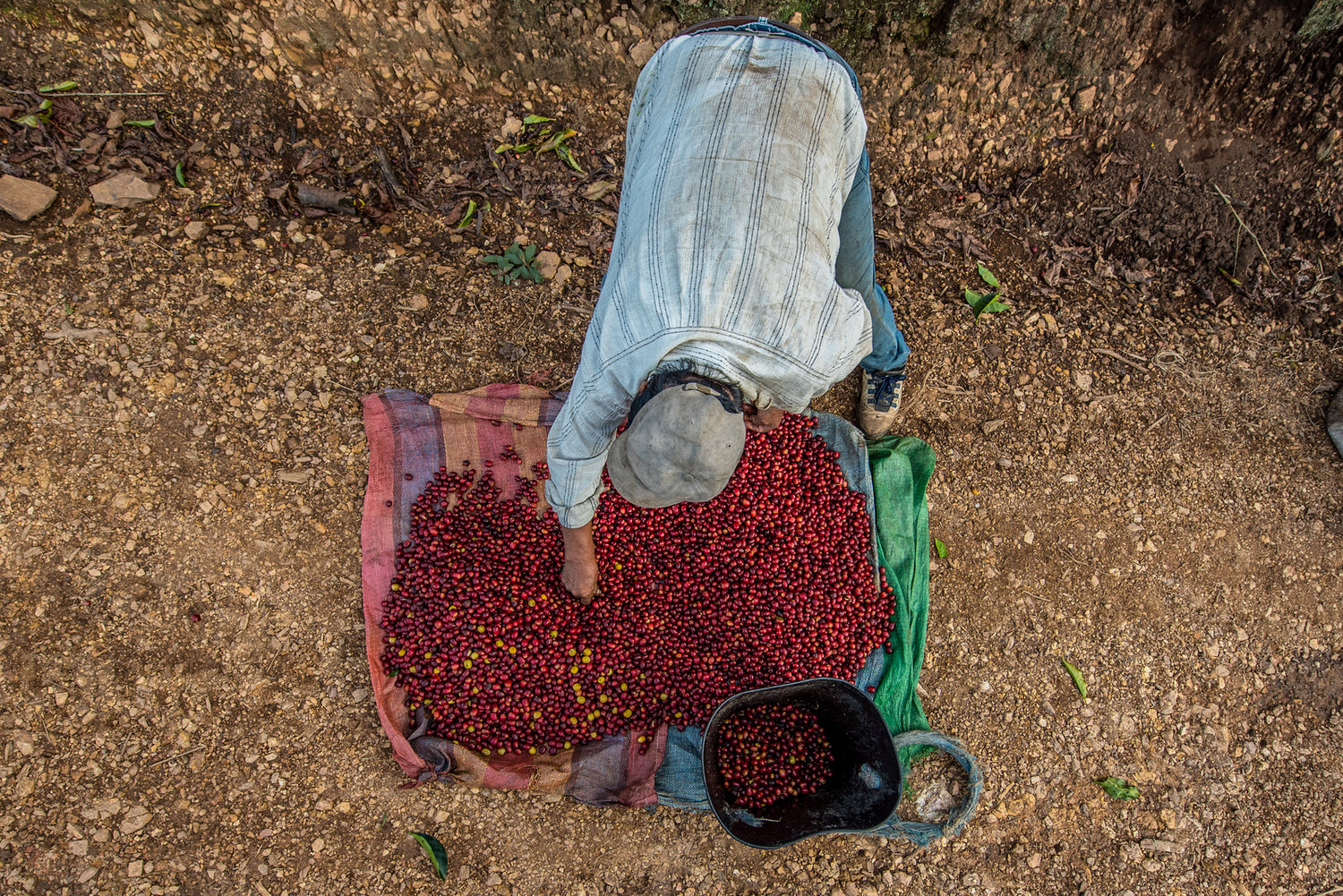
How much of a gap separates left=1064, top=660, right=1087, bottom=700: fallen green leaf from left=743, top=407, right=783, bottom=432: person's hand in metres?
1.94

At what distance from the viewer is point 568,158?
3787mm

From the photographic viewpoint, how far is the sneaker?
3393 mm

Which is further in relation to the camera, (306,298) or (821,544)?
(306,298)

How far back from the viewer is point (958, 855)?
315 centimetres

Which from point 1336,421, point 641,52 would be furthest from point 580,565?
point 1336,421

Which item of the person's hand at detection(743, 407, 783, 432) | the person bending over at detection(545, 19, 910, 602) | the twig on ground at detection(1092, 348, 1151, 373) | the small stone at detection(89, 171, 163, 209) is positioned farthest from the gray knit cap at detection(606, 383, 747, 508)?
the small stone at detection(89, 171, 163, 209)

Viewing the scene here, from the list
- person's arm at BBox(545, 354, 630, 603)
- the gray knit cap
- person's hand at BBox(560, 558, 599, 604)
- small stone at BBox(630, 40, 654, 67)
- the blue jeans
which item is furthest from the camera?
small stone at BBox(630, 40, 654, 67)

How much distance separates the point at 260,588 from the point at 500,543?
1159mm

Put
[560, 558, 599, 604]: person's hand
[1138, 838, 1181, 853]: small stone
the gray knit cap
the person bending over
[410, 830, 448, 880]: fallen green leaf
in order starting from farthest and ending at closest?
1. [1138, 838, 1181, 853]: small stone
2. [410, 830, 448, 880]: fallen green leaf
3. [560, 558, 599, 604]: person's hand
4. the person bending over
5. the gray knit cap

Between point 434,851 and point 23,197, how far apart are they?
3740mm

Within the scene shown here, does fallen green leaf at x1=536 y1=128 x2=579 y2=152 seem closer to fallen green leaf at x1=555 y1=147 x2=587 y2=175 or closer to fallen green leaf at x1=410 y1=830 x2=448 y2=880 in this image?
fallen green leaf at x1=555 y1=147 x2=587 y2=175

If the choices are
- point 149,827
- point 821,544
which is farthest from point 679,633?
point 149,827

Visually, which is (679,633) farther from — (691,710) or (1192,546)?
(1192,546)

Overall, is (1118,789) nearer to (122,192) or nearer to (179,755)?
(179,755)
